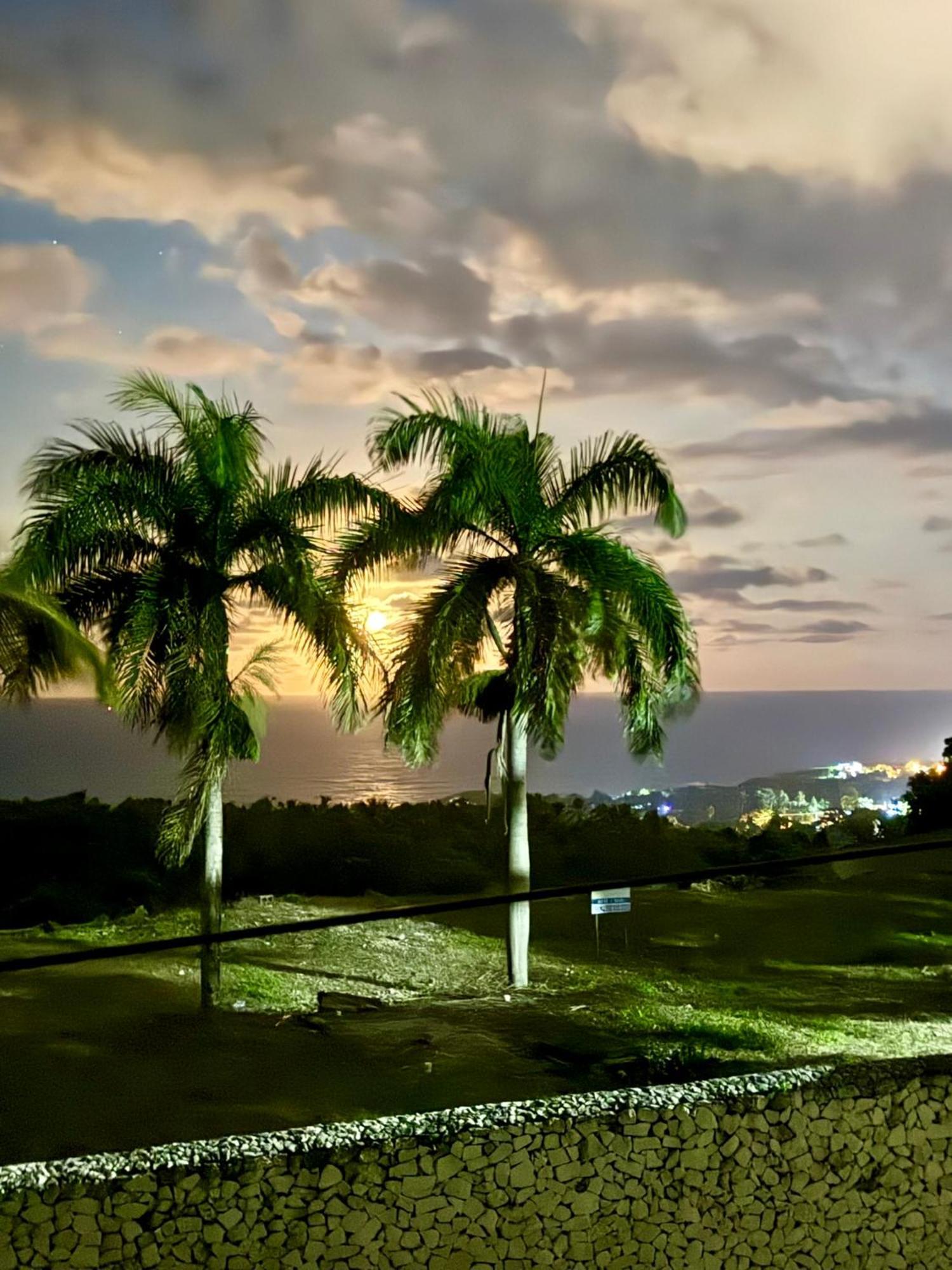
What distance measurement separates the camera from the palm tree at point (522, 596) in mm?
12875

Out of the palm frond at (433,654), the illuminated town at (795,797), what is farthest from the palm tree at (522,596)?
the illuminated town at (795,797)

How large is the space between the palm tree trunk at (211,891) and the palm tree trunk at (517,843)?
3.32 metres

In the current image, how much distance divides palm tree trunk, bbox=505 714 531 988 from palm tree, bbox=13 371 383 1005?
7.03 feet

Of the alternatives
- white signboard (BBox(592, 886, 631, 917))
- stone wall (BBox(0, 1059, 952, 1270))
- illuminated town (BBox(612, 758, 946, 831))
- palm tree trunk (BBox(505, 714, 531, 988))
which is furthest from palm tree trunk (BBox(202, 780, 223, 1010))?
illuminated town (BBox(612, 758, 946, 831))

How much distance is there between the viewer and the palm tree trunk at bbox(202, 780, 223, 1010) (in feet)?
41.5

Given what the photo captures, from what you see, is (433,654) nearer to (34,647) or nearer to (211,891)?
(211,891)

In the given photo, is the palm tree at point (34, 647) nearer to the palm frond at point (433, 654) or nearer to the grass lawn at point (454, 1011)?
the palm frond at point (433, 654)

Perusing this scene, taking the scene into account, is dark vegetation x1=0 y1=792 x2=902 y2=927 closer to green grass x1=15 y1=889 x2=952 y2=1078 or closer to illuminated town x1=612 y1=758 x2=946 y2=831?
illuminated town x1=612 y1=758 x2=946 y2=831

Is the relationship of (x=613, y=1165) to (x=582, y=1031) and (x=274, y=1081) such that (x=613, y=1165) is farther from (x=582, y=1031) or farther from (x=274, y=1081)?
(x=582, y=1031)

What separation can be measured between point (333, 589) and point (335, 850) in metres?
11.0

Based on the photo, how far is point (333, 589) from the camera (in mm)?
13023

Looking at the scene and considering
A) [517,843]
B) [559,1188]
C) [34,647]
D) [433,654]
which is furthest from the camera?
[517,843]

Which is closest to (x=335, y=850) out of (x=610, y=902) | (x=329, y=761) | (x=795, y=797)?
(x=329, y=761)

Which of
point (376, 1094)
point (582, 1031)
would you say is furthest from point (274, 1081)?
point (582, 1031)
